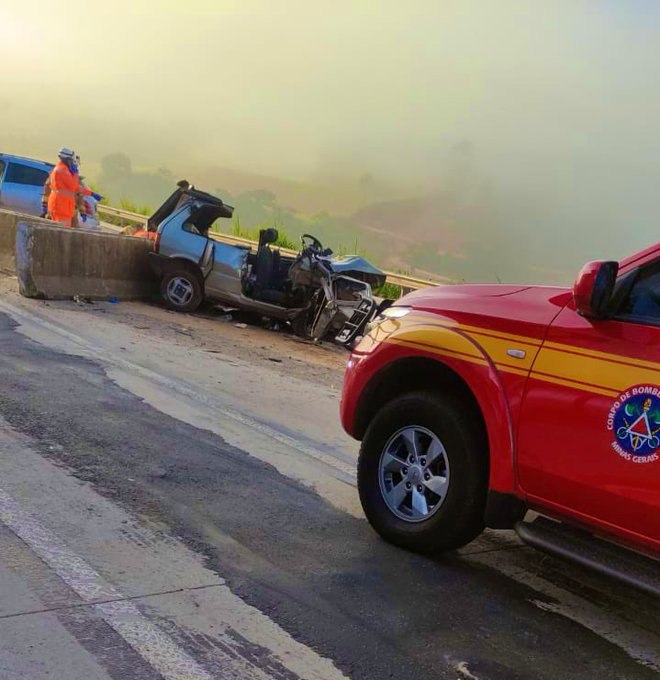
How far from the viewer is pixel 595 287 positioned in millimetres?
3410

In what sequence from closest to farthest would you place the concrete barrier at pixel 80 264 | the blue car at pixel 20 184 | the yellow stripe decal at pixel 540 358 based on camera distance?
Result: the yellow stripe decal at pixel 540 358, the concrete barrier at pixel 80 264, the blue car at pixel 20 184

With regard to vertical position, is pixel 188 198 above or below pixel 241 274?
above

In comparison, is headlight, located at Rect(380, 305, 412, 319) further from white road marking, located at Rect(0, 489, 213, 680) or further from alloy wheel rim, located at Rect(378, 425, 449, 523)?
white road marking, located at Rect(0, 489, 213, 680)

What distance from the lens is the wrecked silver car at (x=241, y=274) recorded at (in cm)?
1146

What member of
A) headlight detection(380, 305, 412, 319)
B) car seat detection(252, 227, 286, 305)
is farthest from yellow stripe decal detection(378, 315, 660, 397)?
car seat detection(252, 227, 286, 305)

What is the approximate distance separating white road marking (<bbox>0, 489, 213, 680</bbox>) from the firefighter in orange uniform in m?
10.7

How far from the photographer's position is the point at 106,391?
21.7 feet

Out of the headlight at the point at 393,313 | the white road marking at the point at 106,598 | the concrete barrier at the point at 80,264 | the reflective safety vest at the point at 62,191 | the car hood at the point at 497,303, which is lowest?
the white road marking at the point at 106,598

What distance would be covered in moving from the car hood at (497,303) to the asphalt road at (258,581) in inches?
52.2

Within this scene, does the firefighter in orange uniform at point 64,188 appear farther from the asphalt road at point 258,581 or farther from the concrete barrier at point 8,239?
the asphalt road at point 258,581

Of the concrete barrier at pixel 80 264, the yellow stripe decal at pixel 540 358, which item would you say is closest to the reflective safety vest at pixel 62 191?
the concrete barrier at pixel 80 264

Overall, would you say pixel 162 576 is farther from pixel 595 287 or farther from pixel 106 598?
pixel 595 287

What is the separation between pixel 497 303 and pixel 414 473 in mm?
1014

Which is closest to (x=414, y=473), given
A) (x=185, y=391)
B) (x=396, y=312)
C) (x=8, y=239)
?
(x=396, y=312)
